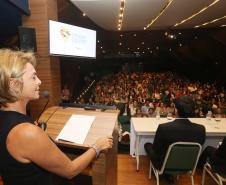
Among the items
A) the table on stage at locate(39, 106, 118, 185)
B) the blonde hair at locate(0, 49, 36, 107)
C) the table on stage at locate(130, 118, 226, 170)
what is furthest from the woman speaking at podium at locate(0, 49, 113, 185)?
the table on stage at locate(130, 118, 226, 170)

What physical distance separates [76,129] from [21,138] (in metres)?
0.82

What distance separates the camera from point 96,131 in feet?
5.78

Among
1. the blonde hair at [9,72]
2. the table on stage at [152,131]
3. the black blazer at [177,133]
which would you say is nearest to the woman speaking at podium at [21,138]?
the blonde hair at [9,72]

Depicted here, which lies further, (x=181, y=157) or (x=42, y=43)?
(x=42, y=43)

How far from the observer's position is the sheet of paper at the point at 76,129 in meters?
1.67

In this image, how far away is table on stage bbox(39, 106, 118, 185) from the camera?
164 centimetres

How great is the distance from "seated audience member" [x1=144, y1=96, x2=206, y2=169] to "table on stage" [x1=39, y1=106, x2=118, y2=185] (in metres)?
0.74

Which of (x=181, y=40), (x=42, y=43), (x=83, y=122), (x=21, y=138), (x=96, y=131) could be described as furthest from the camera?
(x=181, y=40)

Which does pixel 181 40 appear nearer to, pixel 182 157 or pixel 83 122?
pixel 182 157

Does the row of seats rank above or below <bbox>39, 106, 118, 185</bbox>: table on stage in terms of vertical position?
below

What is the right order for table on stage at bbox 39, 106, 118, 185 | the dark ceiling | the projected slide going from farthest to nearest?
the dark ceiling
the projected slide
table on stage at bbox 39, 106, 118, 185

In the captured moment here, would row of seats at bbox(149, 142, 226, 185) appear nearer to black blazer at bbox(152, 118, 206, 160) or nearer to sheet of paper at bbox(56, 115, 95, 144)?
black blazer at bbox(152, 118, 206, 160)

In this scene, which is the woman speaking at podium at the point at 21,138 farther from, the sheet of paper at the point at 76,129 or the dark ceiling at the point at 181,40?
the dark ceiling at the point at 181,40

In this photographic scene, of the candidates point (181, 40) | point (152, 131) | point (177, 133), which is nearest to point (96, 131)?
point (177, 133)
